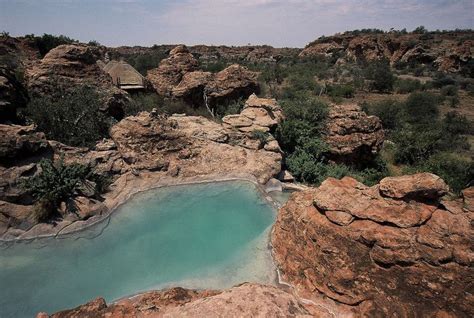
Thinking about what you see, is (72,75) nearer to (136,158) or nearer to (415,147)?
(136,158)

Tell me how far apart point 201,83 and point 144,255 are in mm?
12116

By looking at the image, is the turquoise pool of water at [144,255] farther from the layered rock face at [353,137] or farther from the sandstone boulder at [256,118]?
the layered rock face at [353,137]

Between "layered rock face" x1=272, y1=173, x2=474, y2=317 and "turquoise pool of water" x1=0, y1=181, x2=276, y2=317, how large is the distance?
1088 millimetres

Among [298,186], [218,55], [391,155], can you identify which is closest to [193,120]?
[298,186]

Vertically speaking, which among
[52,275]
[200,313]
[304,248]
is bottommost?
[52,275]

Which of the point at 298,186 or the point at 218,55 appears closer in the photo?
the point at 298,186

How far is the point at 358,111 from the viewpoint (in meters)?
11.8

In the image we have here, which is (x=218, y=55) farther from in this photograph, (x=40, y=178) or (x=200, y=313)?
(x=200, y=313)

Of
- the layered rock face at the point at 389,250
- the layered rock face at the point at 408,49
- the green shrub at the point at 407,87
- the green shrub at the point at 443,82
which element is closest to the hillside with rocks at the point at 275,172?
the layered rock face at the point at 389,250

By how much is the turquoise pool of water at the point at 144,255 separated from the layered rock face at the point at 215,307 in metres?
1.21

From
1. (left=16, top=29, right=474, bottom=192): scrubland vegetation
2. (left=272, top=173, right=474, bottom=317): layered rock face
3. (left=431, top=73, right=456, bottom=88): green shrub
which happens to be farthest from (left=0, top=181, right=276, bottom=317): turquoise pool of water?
(left=431, top=73, right=456, bottom=88): green shrub

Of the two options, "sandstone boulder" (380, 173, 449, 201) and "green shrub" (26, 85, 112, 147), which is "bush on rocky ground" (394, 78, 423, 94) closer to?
A: "green shrub" (26, 85, 112, 147)

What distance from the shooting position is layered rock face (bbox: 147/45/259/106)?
53.6ft

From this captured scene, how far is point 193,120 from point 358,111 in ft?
20.6
